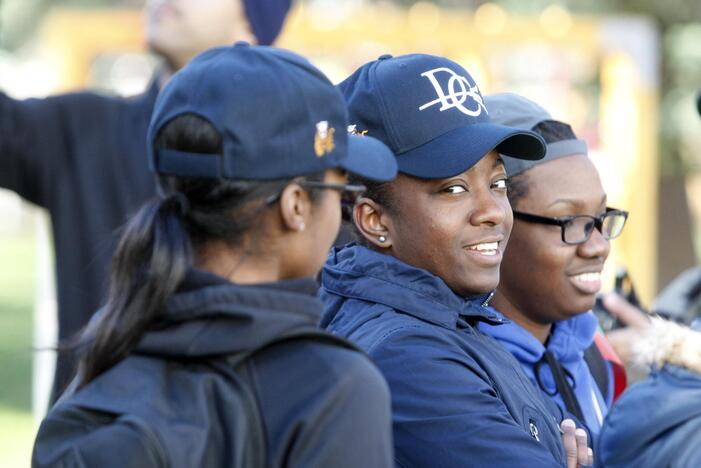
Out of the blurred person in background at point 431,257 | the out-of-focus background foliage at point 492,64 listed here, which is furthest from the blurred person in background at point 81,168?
the out-of-focus background foliage at point 492,64

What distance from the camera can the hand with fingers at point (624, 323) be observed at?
3.61 metres

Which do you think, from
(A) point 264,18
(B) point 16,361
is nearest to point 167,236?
(A) point 264,18

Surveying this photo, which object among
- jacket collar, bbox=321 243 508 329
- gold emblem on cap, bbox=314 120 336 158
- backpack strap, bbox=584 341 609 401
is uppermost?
gold emblem on cap, bbox=314 120 336 158

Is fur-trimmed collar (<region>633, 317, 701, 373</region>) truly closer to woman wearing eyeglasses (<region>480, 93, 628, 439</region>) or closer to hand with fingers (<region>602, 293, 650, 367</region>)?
woman wearing eyeglasses (<region>480, 93, 628, 439</region>)

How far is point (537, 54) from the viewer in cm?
955

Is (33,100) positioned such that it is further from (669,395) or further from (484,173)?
(669,395)

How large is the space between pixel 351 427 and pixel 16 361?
368 inches

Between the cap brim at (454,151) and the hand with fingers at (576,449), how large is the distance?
0.60 m

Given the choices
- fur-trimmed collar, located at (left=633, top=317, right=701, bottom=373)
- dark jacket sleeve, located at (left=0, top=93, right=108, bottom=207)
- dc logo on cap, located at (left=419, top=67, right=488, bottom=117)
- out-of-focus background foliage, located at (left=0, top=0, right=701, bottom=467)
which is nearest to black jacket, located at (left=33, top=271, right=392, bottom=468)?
dc logo on cap, located at (left=419, top=67, right=488, bottom=117)

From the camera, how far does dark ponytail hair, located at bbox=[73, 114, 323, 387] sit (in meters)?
1.99

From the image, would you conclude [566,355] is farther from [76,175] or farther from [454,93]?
[76,175]

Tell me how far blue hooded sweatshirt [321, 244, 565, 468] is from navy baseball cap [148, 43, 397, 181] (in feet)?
1.57

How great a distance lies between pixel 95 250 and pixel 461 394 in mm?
2004

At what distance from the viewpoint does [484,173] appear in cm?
268
